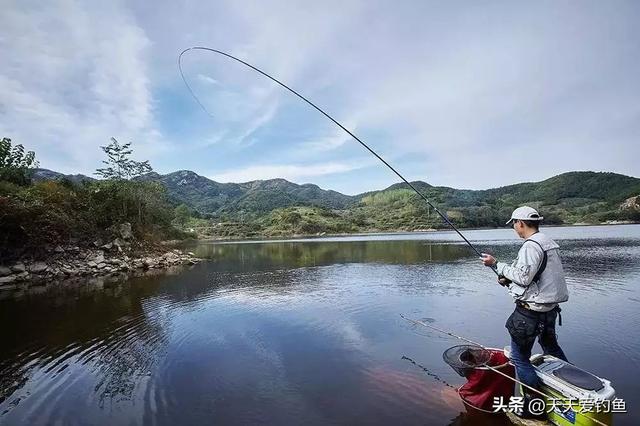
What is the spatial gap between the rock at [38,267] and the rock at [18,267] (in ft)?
1.51

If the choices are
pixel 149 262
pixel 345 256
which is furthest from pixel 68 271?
pixel 345 256

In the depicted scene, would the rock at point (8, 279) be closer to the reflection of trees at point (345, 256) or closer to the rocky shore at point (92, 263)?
the rocky shore at point (92, 263)

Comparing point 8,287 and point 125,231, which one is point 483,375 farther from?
point 125,231

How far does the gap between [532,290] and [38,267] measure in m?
32.1

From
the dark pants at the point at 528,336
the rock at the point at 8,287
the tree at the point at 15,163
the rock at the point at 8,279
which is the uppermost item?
the tree at the point at 15,163

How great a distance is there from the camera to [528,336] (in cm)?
527

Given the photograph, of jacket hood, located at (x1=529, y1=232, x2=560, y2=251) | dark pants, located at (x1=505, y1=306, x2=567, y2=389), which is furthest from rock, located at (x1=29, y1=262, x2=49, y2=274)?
jacket hood, located at (x1=529, y1=232, x2=560, y2=251)

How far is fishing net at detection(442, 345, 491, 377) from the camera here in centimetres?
622

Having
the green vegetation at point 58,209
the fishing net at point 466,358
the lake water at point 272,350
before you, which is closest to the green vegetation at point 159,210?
the green vegetation at point 58,209

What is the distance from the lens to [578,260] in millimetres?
28016

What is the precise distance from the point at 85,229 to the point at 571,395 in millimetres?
35400

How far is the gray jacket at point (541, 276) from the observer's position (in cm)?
505

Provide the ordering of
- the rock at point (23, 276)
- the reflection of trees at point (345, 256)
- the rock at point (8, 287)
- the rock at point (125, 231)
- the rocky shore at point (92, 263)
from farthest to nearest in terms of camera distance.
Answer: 1. the rock at point (125, 231)
2. the reflection of trees at point (345, 256)
3. the rocky shore at point (92, 263)
4. the rock at point (23, 276)
5. the rock at point (8, 287)

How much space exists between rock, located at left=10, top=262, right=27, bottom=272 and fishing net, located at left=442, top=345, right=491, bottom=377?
30.0m
